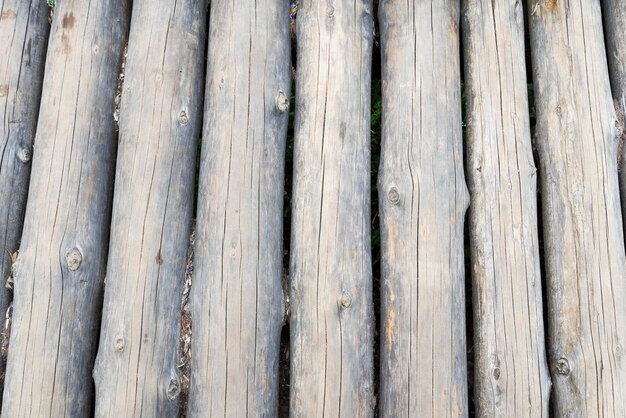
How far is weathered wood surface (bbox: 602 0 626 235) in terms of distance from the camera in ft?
10.2

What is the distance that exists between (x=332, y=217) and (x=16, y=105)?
1820 millimetres

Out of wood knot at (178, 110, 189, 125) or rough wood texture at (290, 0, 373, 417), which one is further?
wood knot at (178, 110, 189, 125)

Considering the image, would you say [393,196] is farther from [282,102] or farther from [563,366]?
[563,366]

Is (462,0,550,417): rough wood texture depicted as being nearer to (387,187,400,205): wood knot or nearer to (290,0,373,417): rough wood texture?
(387,187,400,205): wood knot

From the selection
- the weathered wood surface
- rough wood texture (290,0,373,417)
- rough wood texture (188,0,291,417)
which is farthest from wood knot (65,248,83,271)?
the weathered wood surface

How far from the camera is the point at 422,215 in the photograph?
2.90m

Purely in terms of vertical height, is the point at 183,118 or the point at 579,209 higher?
the point at 183,118

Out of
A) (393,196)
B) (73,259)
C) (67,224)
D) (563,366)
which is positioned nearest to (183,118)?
(67,224)

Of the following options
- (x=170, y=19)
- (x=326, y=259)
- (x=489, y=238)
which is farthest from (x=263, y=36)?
(x=489, y=238)

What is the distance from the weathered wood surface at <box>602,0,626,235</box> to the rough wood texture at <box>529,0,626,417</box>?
76 millimetres

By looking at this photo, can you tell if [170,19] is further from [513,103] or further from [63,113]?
[513,103]

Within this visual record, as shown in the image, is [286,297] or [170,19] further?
[170,19]

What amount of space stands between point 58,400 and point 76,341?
28 centimetres

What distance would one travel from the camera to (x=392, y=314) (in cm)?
285
